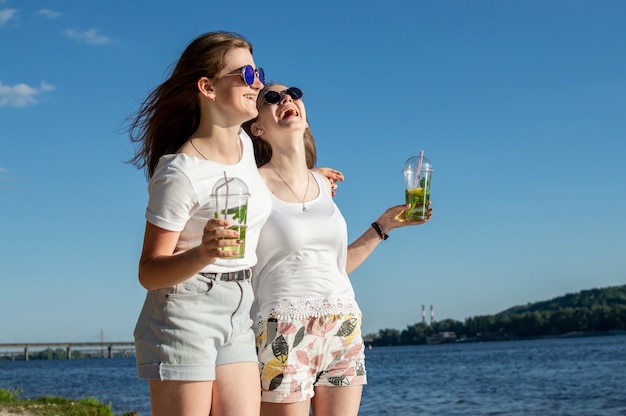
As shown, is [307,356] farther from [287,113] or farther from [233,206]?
[287,113]

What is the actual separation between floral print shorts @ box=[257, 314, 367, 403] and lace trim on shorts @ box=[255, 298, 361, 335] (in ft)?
0.06

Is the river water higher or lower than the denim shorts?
lower

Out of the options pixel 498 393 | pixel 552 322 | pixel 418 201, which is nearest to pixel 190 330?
pixel 418 201

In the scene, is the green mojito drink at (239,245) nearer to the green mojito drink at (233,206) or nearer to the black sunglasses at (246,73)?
the green mojito drink at (233,206)

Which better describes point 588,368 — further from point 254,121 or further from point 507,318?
point 507,318

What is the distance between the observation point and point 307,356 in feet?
11.4

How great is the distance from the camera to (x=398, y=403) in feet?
117

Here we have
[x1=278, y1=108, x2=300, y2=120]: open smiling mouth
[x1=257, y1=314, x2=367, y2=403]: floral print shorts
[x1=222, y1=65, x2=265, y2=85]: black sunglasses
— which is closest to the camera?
[x1=222, y1=65, x2=265, y2=85]: black sunglasses

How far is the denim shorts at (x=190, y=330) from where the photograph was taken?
2.82 metres

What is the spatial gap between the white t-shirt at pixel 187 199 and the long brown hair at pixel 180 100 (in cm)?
25

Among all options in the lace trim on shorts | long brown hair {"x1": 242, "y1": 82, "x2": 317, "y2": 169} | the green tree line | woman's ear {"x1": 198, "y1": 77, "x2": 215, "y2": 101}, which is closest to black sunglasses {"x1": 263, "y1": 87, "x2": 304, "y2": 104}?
long brown hair {"x1": 242, "y1": 82, "x2": 317, "y2": 169}

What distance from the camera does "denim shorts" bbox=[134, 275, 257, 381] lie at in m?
2.82

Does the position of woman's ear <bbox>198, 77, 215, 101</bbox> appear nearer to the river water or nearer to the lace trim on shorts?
the lace trim on shorts

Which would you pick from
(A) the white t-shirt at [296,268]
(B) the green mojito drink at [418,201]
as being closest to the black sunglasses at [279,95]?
(A) the white t-shirt at [296,268]
